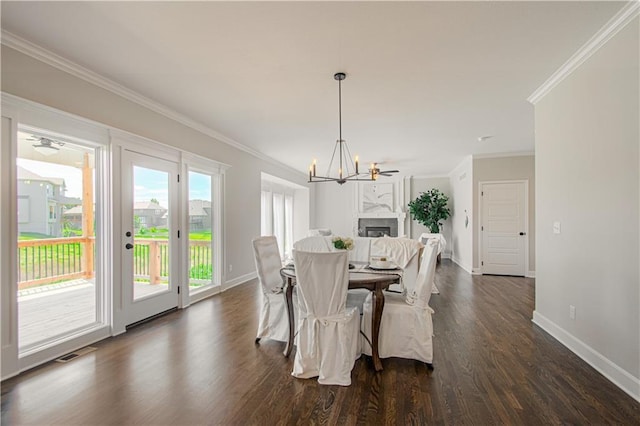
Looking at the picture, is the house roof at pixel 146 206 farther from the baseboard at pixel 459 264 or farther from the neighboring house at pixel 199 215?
the baseboard at pixel 459 264

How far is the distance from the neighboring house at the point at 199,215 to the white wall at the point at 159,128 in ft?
1.26

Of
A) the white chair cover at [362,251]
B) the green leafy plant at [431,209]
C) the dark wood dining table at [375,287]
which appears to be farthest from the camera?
the green leafy plant at [431,209]

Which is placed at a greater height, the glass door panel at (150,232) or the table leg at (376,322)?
the glass door panel at (150,232)

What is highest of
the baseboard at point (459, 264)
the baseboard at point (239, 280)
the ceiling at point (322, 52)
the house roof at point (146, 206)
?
the ceiling at point (322, 52)

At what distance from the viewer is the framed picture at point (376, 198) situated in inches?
380

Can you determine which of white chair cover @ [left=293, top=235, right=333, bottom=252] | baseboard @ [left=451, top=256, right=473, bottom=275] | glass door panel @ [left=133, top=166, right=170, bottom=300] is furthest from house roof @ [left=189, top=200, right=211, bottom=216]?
baseboard @ [left=451, top=256, right=473, bottom=275]

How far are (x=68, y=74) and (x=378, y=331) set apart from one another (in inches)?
139

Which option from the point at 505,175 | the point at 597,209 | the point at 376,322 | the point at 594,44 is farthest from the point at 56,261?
the point at 505,175

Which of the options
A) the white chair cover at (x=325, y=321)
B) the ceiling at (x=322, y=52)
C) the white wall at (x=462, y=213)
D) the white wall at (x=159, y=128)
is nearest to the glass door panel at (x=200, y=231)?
the white wall at (x=159, y=128)

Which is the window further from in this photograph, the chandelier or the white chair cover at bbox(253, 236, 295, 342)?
the white chair cover at bbox(253, 236, 295, 342)

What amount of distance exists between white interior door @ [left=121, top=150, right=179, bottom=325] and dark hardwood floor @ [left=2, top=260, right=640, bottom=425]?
518 millimetres

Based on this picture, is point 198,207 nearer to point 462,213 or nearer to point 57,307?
point 57,307

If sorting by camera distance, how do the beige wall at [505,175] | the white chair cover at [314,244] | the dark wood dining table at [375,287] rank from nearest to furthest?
the dark wood dining table at [375,287] < the white chair cover at [314,244] < the beige wall at [505,175]

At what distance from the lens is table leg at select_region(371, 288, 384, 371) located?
246cm
